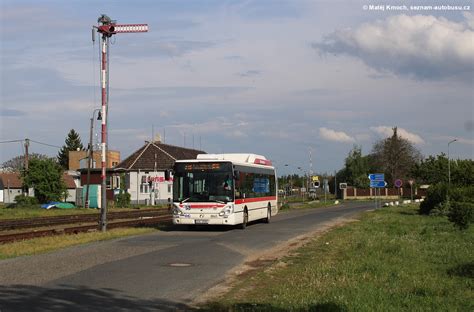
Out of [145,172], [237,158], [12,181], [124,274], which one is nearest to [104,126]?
[237,158]

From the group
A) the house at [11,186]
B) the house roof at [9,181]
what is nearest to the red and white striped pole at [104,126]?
the house at [11,186]

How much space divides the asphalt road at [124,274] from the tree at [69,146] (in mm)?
114028

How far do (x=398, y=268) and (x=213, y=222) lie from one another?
11.9m

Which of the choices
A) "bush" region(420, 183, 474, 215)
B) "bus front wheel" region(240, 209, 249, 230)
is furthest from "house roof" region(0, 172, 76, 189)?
"bus front wheel" region(240, 209, 249, 230)

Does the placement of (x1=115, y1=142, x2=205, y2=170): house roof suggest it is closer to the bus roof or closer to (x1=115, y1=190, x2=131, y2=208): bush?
(x1=115, y1=190, x2=131, y2=208): bush

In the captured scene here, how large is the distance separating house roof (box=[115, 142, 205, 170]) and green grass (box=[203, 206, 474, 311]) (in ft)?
213

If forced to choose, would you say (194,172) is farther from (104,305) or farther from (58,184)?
(58,184)

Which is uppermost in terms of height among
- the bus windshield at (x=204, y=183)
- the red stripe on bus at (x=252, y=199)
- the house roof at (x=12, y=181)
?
the house roof at (x=12, y=181)

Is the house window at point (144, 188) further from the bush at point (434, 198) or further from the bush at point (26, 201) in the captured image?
the bush at point (434, 198)

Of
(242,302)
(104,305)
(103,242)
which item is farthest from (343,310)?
(103,242)

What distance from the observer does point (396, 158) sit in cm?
11256

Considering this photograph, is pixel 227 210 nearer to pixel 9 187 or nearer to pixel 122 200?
pixel 122 200

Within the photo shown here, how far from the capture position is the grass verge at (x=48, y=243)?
1578cm

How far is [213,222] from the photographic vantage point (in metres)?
23.1
